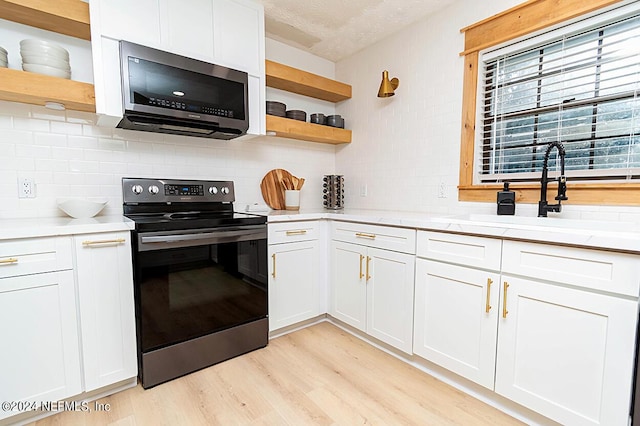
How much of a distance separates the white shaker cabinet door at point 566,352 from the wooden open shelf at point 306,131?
193 cm

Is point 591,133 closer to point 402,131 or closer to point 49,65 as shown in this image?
point 402,131

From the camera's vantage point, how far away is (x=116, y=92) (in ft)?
5.82

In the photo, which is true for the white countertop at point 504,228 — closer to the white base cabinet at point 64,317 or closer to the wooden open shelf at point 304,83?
the white base cabinet at point 64,317

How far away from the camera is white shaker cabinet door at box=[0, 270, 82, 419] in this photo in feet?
4.59

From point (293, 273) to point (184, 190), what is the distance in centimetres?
102

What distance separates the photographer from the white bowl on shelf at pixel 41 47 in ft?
5.43

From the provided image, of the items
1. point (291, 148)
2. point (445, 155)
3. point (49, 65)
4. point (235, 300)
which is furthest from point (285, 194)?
point (49, 65)

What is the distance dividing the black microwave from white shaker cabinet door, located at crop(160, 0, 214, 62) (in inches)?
Answer: 3.3

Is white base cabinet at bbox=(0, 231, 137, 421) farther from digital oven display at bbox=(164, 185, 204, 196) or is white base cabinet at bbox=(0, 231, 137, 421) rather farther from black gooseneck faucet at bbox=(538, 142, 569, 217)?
black gooseneck faucet at bbox=(538, 142, 569, 217)

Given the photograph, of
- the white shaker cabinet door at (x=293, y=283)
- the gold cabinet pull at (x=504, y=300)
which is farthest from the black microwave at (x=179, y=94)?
the gold cabinet pull at (x=504, y=300)

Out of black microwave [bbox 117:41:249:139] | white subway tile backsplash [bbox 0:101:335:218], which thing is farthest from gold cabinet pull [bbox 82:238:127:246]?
black microwave [bbox 117:41:249:139]

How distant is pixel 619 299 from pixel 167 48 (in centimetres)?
261

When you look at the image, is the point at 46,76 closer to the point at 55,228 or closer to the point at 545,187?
the point at 55,228

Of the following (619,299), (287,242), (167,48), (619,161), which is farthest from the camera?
(287,242)
